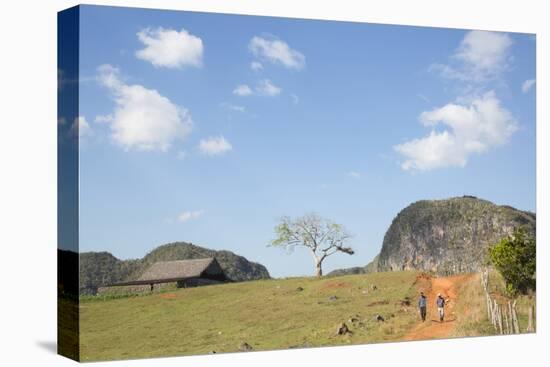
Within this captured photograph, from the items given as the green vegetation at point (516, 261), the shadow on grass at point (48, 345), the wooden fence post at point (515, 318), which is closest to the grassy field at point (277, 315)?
the wooden fence post at point (515, 318)

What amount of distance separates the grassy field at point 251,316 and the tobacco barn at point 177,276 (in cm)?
17

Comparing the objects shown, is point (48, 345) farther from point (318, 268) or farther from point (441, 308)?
A: point (441, 308)

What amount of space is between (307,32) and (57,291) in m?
6.84

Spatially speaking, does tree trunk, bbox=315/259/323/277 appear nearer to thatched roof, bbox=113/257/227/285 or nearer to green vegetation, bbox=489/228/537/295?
thatched roof, bbox=113/257/227/285

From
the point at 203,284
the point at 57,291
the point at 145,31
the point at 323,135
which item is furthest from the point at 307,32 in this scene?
the point at 57,291

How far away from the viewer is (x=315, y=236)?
Answer: 19672 mm

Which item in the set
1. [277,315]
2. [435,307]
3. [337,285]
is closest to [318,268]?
[337,285]

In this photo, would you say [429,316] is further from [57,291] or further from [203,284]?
[57,291]

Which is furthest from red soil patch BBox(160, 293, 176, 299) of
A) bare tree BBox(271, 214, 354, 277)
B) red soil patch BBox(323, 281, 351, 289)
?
red soil patch BBox(323, 281, 351, 289)

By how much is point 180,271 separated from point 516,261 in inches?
288

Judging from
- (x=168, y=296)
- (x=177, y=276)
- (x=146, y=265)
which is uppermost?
(x=146, y=265)

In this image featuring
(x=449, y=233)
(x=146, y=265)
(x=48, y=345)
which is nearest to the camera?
(x=146, y=265)

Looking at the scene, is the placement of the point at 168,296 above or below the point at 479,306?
above

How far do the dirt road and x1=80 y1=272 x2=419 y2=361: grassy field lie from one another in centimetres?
23
